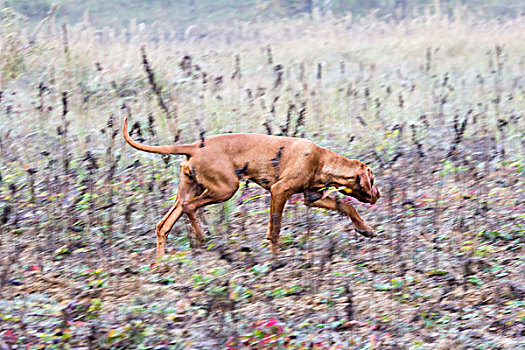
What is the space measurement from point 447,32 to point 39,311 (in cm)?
1227

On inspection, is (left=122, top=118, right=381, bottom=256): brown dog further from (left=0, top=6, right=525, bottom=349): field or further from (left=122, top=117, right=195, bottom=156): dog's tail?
(left=0, top=6, right=525, bottom=349): field

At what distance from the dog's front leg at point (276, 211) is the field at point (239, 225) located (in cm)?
15

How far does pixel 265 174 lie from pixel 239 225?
703 mm

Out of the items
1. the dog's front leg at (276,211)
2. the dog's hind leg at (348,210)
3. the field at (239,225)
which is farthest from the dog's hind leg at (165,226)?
the dog's hind leg at (348,210)

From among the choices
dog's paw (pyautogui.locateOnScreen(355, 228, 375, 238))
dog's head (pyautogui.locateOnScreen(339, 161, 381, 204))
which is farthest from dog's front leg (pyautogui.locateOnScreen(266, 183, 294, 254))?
dog's paw (pyautogui.locateOnScreen(355, 228, 375, 238))

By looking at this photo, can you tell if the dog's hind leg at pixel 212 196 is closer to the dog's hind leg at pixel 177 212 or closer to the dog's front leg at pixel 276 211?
the dog's hind leg at pixel 177 212

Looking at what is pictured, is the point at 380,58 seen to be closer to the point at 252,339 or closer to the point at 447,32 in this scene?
the point at 447,32

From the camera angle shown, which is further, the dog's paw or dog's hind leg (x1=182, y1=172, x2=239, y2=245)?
the dog's paw

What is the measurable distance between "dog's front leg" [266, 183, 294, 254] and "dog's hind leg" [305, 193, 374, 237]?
1.10ft

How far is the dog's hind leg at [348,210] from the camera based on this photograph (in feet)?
19.6

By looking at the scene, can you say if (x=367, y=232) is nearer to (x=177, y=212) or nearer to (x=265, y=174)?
(x=265, y=174)

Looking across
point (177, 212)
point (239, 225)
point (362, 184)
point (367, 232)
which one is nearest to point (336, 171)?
point (362, 184)

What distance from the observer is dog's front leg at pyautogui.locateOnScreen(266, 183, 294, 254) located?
223 inches

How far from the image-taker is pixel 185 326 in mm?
4449
